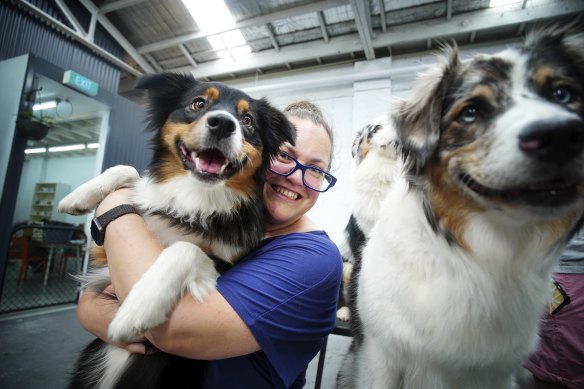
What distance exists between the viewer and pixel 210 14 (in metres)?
5.22

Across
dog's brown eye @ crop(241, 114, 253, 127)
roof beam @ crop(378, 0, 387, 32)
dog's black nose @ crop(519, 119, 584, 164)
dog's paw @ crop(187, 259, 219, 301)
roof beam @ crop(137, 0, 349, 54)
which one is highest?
roof beam @ crop(378, 0, 387, 32)

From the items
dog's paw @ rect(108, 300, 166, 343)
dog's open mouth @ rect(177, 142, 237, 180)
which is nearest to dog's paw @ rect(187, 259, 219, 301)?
dog's paw @ rect(108, 300, 166, 343)

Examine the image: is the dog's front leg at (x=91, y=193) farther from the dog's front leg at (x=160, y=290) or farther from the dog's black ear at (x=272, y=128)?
the dog's black ear at (x=272, y=128)

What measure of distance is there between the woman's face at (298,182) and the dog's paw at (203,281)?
49 cm

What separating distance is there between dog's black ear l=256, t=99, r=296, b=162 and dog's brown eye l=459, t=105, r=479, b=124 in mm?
747

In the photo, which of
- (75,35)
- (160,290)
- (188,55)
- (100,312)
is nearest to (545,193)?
(160,290)

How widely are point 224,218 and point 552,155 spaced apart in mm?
1206

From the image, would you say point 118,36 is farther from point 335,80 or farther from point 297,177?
point 297,177

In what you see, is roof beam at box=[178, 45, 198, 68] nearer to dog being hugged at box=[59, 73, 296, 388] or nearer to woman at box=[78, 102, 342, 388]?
dog being hugged at box=[59, 73, 296, 388]

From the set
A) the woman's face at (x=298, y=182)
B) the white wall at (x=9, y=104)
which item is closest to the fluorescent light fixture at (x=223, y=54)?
the white wall at (x=9, y=104)

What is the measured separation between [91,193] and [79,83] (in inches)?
182

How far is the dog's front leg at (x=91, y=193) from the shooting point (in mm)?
1365

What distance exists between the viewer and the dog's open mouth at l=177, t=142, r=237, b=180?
4.62 feet

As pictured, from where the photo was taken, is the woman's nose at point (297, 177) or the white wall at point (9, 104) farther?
the white wall at point (9, 104)
